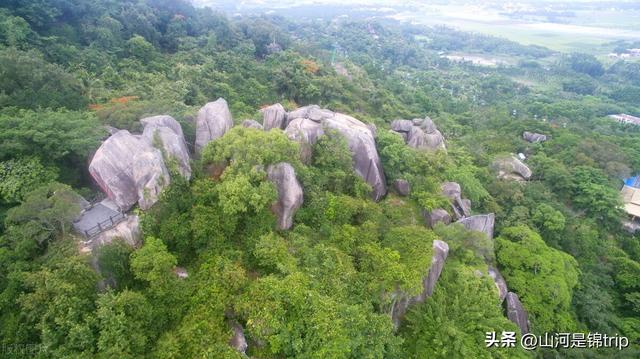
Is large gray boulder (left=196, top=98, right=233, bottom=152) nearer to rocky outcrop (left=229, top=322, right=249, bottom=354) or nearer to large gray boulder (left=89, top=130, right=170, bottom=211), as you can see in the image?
large gray boulder (left=89, top=130, right=170, bottom=211)

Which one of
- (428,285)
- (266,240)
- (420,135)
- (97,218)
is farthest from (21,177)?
(420,135)

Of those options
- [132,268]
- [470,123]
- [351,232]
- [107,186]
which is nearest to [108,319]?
[132,268]

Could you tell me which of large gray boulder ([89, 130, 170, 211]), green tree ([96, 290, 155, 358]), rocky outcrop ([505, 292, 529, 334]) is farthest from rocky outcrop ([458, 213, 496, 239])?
green tree ([96, 290, 155, 358])

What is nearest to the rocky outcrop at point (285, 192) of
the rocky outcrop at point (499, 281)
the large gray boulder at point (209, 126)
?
the large gray boulder at point (209, 126)

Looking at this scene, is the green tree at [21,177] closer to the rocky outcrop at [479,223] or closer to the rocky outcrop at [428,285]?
the rocky outcrop at [428,285]

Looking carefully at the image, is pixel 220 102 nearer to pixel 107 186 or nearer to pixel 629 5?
pixel 107 186
